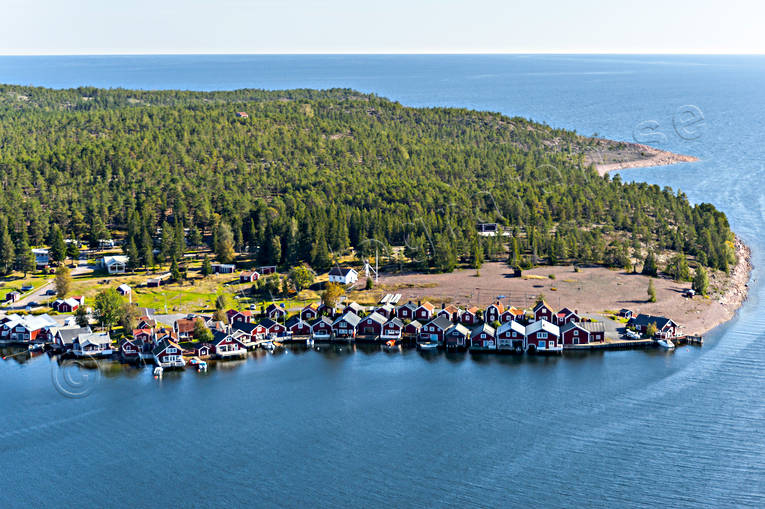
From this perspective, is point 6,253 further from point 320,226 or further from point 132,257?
point 320,226

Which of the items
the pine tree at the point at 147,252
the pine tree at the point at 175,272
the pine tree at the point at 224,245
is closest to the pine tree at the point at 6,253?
the pine tree at the point at 147,252

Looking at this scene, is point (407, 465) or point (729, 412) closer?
point (407, 465)

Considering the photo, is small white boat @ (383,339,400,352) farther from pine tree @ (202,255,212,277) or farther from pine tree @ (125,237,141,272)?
pine tree @ (125,237,141,272)

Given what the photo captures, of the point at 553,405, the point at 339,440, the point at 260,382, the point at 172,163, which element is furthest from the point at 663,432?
the point at 172,163

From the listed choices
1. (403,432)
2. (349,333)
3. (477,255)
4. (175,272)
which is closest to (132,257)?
(175,272)

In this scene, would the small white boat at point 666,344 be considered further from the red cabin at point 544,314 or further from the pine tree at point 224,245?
the pine tree at point 224,245

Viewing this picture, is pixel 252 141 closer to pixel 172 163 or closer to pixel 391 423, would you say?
pixel 172 163

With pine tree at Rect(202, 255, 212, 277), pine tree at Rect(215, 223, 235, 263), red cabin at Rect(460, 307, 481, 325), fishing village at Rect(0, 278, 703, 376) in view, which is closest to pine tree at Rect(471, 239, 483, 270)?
fishing village at Rect(0, 278, 703, 376)

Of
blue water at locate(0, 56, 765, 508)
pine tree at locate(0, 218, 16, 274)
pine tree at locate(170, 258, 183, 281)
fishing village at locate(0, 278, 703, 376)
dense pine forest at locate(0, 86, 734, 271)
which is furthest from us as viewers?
dense pine forest at locate(0, 86, 734, 271)
